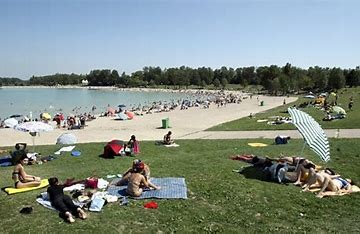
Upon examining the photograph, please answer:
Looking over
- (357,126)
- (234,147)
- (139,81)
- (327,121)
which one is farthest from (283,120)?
(139,81)

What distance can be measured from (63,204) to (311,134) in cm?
721

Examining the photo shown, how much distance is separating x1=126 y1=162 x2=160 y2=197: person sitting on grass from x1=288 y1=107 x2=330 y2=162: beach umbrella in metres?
4.51

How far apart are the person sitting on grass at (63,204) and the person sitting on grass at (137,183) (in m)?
1.68

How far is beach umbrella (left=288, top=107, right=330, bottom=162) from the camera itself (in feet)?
35.6

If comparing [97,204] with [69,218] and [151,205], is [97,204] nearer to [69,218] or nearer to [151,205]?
[69,218]

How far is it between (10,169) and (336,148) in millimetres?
13690

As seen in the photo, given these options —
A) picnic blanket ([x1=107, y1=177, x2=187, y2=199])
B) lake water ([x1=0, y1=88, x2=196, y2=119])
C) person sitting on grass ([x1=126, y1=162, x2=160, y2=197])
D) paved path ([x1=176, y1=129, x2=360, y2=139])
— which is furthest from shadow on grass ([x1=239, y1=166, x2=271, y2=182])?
lake water ([x1=0, y1=88, x2=196, y2=119])

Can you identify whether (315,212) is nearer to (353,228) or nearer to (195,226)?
(353,228)

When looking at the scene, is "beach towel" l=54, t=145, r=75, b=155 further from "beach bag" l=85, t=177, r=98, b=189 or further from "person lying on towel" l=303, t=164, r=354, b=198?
"person lying on towel" l=303, t=164, r=354, b=198

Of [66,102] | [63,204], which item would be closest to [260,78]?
[66,102]

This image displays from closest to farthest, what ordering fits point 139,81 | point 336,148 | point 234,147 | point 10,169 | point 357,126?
1. point 10,169
2. point 336,148
3. point 234,147
4. point 357,126
5. point 139,81

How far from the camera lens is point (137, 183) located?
1013 centimetres

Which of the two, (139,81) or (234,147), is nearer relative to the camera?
(234,147)

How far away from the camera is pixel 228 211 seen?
9.30 meters
